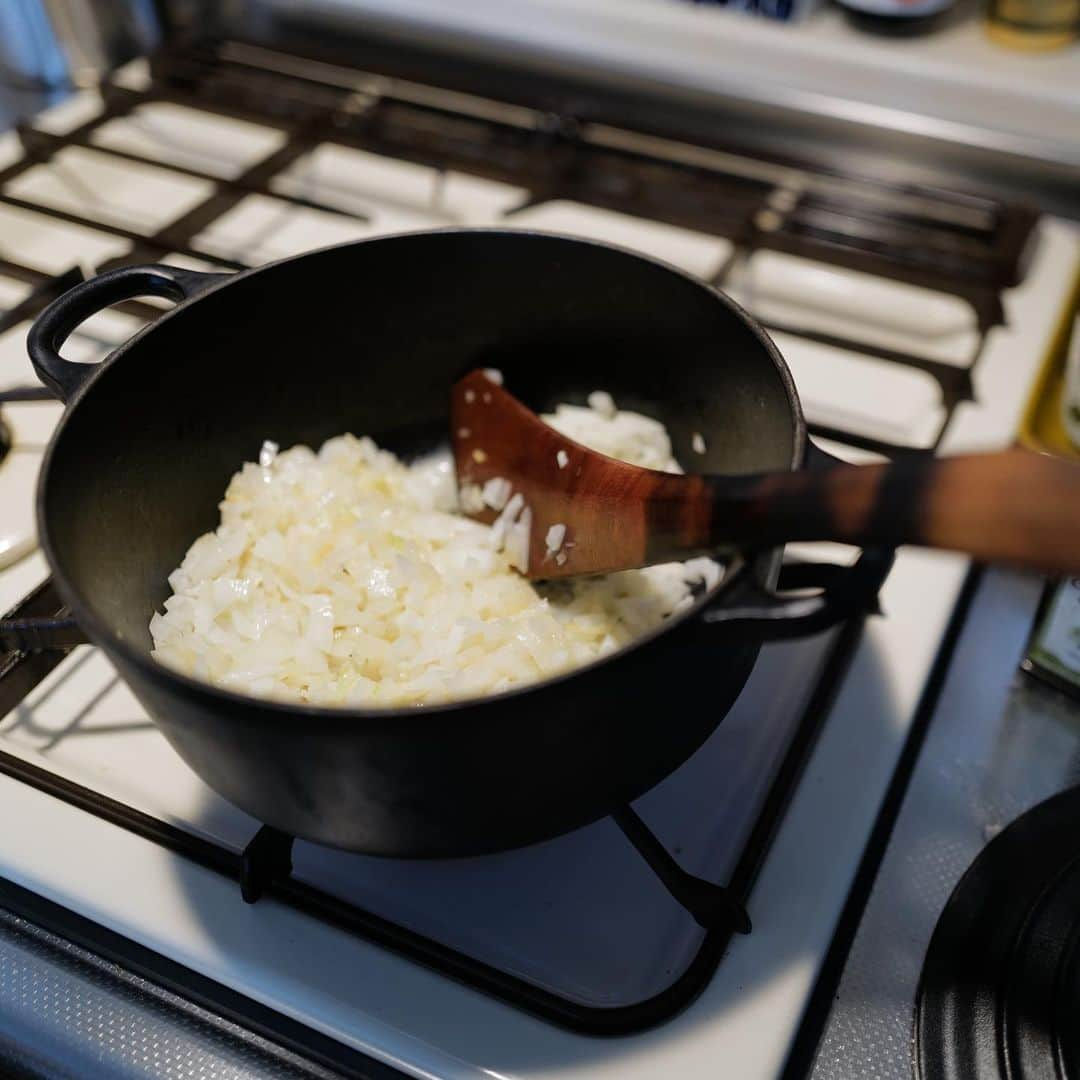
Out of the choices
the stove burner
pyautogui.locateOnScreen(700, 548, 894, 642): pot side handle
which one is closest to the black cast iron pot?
pyautogui.locateOnScreen(700, 548, 894, 642): pot side handle

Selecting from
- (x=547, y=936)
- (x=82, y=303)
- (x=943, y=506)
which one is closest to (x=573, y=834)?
(x=547, y=936)

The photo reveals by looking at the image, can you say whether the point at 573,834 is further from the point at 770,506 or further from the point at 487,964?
the point at 770,506

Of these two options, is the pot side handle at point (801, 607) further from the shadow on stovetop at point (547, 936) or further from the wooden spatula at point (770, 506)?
the shadow on stovetop at point (547, 936)

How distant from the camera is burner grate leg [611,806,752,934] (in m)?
0.52

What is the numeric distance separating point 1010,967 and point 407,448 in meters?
0.52

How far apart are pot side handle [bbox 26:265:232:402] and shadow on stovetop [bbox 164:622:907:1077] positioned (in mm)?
247

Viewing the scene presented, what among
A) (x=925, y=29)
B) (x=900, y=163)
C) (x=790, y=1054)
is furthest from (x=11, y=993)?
(x=925, y=29)

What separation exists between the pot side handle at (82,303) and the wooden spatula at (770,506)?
21 centimetres

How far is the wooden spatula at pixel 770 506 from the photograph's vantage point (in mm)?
382

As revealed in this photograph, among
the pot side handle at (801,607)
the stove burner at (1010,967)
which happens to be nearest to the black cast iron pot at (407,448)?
the pot side handle at (801,607)

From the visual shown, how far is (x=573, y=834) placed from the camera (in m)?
0.58

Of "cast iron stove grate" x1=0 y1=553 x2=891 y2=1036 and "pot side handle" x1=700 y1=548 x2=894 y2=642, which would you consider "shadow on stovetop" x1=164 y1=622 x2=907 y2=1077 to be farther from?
"pot side handle" x1=700 y1=548 x2=894 y2=642

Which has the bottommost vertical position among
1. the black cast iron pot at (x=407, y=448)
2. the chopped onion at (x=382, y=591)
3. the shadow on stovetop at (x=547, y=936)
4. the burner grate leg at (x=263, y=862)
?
the shadow on stovetop at (x=547, y=936)

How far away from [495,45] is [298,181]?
11.8 inches
